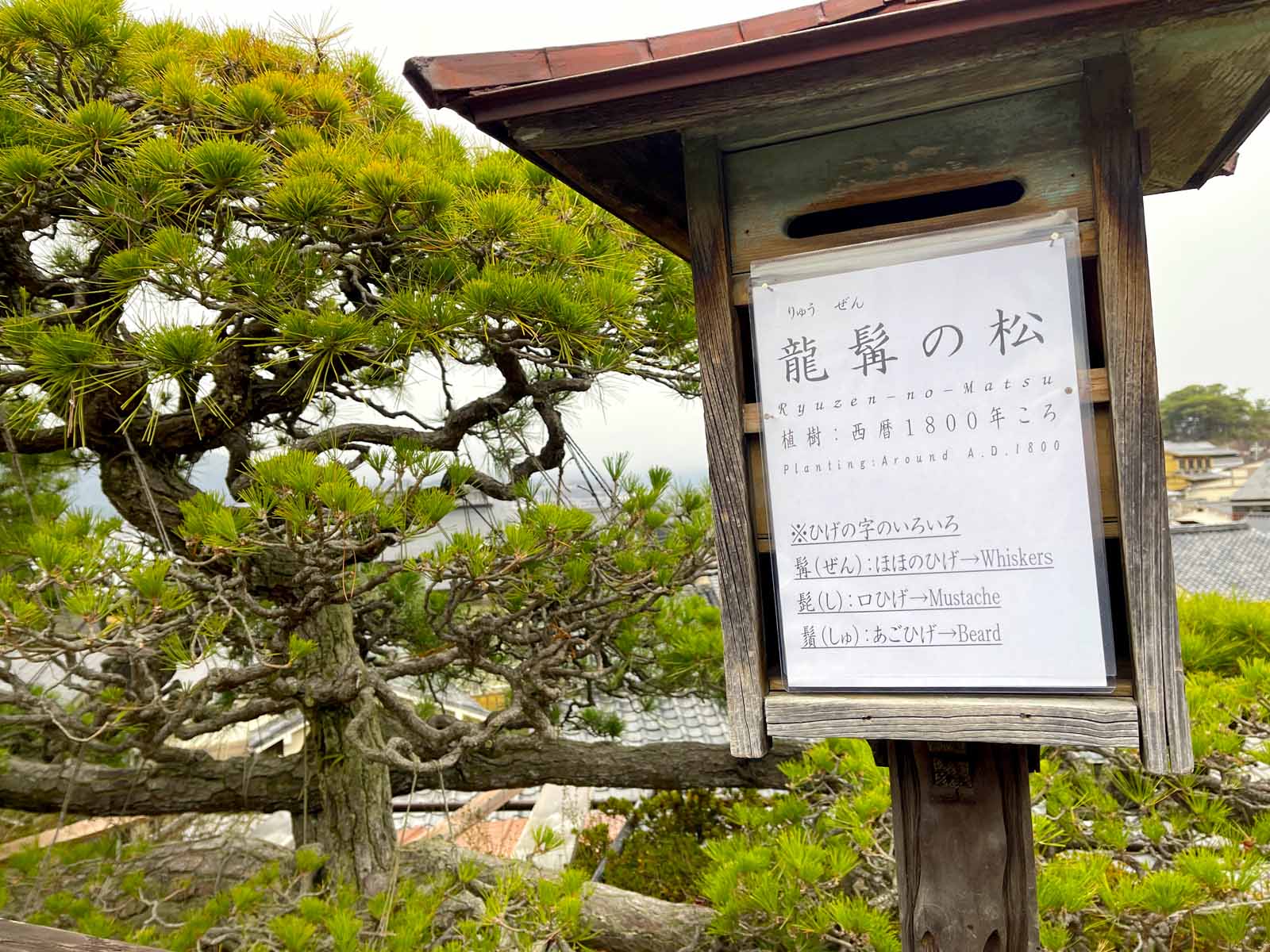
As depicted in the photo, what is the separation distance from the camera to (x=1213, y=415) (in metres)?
29.6

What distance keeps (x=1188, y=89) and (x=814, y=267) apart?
0.60 m

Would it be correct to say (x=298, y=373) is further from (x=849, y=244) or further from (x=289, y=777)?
(x=289, y=777)

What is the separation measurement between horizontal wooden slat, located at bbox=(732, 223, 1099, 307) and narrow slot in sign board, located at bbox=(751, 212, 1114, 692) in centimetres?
3

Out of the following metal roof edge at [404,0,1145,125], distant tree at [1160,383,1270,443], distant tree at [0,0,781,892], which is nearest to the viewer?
metal roof edge at [404,0,1145,125]

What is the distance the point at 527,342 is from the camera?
2014 mm

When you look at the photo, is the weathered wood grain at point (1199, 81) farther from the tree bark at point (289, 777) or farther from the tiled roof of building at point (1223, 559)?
the tiled roof of building at point (1223, 559)

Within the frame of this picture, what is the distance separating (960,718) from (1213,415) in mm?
36189

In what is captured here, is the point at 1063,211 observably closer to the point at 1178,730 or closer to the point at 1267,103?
the point at 1267,103

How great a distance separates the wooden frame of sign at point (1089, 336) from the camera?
988mm

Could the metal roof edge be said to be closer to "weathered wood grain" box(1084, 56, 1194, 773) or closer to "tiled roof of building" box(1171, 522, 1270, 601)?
"weathered wood grain" box(1084, 56, 1194, 773)

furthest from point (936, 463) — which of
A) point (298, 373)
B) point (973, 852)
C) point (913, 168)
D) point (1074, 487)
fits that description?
point (298, 373)

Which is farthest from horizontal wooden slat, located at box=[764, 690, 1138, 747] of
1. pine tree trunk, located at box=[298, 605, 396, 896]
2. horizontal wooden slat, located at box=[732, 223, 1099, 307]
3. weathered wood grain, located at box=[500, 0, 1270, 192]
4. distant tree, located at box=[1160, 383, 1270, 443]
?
distant tree, located at box=[1160, 383, 1270, 443]

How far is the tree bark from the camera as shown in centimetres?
311

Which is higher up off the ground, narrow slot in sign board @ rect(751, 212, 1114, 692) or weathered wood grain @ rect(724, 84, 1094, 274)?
weathered wood grain @ rect(724, 84, 1094, 274)
